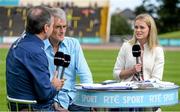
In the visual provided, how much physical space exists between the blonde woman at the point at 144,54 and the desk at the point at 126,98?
1.02m

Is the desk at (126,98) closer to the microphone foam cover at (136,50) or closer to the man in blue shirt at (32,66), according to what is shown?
the man in blue shirt at (32,66)

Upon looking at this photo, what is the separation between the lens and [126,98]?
5.45 metres

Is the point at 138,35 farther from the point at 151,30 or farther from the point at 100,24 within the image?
the point at 100,24

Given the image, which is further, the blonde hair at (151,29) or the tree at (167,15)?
the tree at (167,15)

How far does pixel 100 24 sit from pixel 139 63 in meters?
61.0

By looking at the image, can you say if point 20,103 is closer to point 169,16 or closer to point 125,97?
point 125,97

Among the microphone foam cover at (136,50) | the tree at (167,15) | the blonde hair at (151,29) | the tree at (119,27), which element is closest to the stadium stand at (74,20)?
the tree at (167,15)

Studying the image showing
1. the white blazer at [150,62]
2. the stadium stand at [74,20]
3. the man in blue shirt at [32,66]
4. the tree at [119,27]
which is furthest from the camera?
the tree at [119,27]

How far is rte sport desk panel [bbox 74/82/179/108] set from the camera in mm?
5449

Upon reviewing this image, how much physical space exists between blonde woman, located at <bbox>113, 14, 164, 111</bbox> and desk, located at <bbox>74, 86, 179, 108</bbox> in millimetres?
1021

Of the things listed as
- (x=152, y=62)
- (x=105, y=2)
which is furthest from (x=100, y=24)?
(x=152, y=62)

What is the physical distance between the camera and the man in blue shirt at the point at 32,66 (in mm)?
5207

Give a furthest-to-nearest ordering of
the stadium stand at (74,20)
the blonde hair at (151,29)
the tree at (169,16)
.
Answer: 1. the tree at (169,16)
2. the stadium stand at (74,20)
3. the blonde hair at (151,29)

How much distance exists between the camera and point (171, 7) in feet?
293
